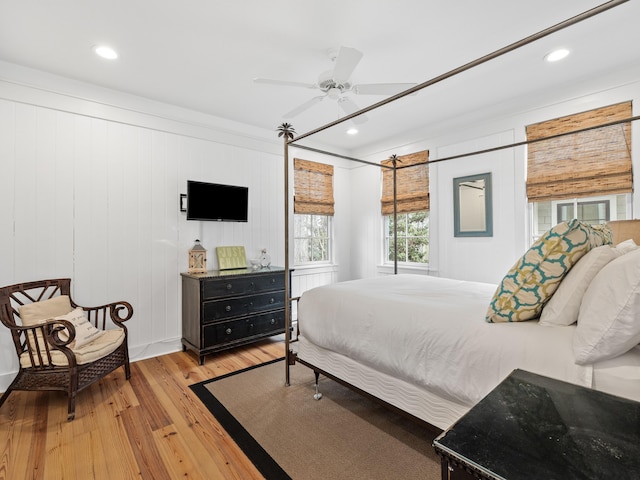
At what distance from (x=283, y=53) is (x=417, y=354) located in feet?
7.93

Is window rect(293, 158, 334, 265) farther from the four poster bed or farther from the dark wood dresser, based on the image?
the four poster bed

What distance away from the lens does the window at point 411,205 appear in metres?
4.37

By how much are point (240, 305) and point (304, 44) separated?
2606 millimetres

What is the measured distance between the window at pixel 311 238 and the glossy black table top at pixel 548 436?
402 centimetres

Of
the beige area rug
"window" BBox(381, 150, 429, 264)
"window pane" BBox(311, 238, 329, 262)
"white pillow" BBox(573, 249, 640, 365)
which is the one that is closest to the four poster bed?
"white pillow" BBox(573, 249, 640, 365)

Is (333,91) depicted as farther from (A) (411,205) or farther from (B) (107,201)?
(B) (107,201)

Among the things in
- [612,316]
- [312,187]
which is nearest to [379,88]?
[612,316]

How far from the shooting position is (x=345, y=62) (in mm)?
2145

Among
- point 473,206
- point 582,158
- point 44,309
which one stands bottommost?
point 44,309

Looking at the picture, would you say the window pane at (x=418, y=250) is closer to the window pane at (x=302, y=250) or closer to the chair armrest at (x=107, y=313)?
the window pane at (x=302, y=250)

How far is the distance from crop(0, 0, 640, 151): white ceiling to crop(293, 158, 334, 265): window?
4.80 feet

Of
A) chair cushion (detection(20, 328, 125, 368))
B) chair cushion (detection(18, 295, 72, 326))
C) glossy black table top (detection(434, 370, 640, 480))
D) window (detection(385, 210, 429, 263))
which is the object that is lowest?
chair cushion (detection(20, 328, 125, 368))

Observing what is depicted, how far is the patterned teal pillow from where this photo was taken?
1.49m

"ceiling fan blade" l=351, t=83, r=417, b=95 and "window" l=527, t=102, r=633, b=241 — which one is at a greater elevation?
"ceiling fan blade" l=351, t=83, r=417, b=95
